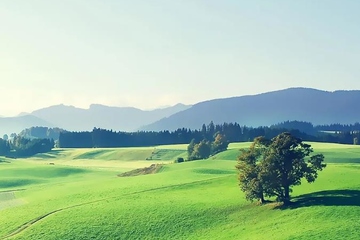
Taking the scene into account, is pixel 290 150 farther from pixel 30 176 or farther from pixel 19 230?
pixel 30 176

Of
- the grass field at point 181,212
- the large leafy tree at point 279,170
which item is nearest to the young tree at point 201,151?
the grass field at point 181,212

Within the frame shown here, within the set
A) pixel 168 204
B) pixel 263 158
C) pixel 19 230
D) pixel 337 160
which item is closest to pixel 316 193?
pixel 263 158

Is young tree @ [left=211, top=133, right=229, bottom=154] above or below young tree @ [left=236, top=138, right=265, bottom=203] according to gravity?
above

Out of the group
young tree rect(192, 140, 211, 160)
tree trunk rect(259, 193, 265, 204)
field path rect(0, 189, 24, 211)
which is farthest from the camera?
young tree rect(192, 140, 211, 160)

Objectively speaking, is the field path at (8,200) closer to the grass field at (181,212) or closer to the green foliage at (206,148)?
the grass field at (181,212)

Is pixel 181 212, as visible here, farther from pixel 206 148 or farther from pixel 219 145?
pixel 219 145

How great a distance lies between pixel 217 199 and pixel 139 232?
16.6 metres

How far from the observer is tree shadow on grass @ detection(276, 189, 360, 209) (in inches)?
2452

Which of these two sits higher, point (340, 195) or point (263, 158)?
point (263, 158)

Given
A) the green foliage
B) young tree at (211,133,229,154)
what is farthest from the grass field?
young tree at (211,133,229,154)

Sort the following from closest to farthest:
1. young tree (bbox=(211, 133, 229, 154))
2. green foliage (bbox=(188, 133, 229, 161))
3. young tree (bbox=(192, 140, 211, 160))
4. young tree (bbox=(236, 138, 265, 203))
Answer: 1. young tree (bbox=(236, 138, 265, 203))
2. young tree (bbox=(192, 140, 211, 160))
3. green foliage (bbox=(188, 133, 229, 161))
4. young tree (bbox=(211, 133, 229, 154))

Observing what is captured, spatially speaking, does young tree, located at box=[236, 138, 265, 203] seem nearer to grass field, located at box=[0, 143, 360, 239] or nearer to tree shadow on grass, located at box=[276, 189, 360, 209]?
grass field, located at box=[0, 143, 360, 239]

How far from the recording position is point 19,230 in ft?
220

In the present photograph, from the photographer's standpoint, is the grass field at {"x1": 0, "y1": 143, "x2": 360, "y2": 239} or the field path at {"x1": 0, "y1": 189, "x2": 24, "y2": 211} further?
the field path at {"x1": 0, "y1": 189, "x2": 24, "y2": 211}
